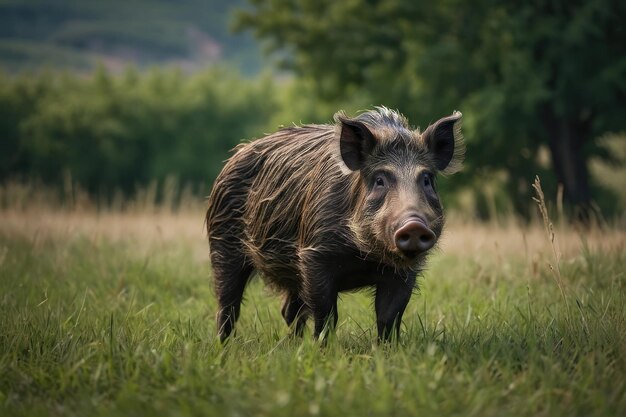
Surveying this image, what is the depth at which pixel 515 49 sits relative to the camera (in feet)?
49.7

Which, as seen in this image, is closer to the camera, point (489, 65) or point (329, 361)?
point (329, 361)

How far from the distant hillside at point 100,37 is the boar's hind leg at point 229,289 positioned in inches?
1553

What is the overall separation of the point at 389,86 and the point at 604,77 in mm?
5749

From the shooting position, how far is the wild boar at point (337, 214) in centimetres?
467

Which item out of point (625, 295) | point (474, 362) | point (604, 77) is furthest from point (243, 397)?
point (604, 77)

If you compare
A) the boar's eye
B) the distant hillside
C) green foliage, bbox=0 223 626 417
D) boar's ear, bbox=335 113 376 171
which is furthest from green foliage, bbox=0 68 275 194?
the boar's eye

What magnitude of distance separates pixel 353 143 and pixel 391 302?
1.02 metres

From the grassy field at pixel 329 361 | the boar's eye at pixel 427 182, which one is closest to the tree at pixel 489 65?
the grassy field at pixel 329 361

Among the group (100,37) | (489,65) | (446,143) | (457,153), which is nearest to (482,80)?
A: (489,65)

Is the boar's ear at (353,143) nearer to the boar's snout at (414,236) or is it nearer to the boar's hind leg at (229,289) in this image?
the boar's snout at (414,236)

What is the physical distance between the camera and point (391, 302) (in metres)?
4.91

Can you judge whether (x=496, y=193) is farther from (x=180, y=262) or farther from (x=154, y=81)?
(x=154, y=81)

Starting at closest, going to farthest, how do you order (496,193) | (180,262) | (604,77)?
1. (180,262)
2. (604,77)
3. (496,193)

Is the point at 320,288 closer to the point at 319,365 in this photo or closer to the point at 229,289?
the point at 319,365
